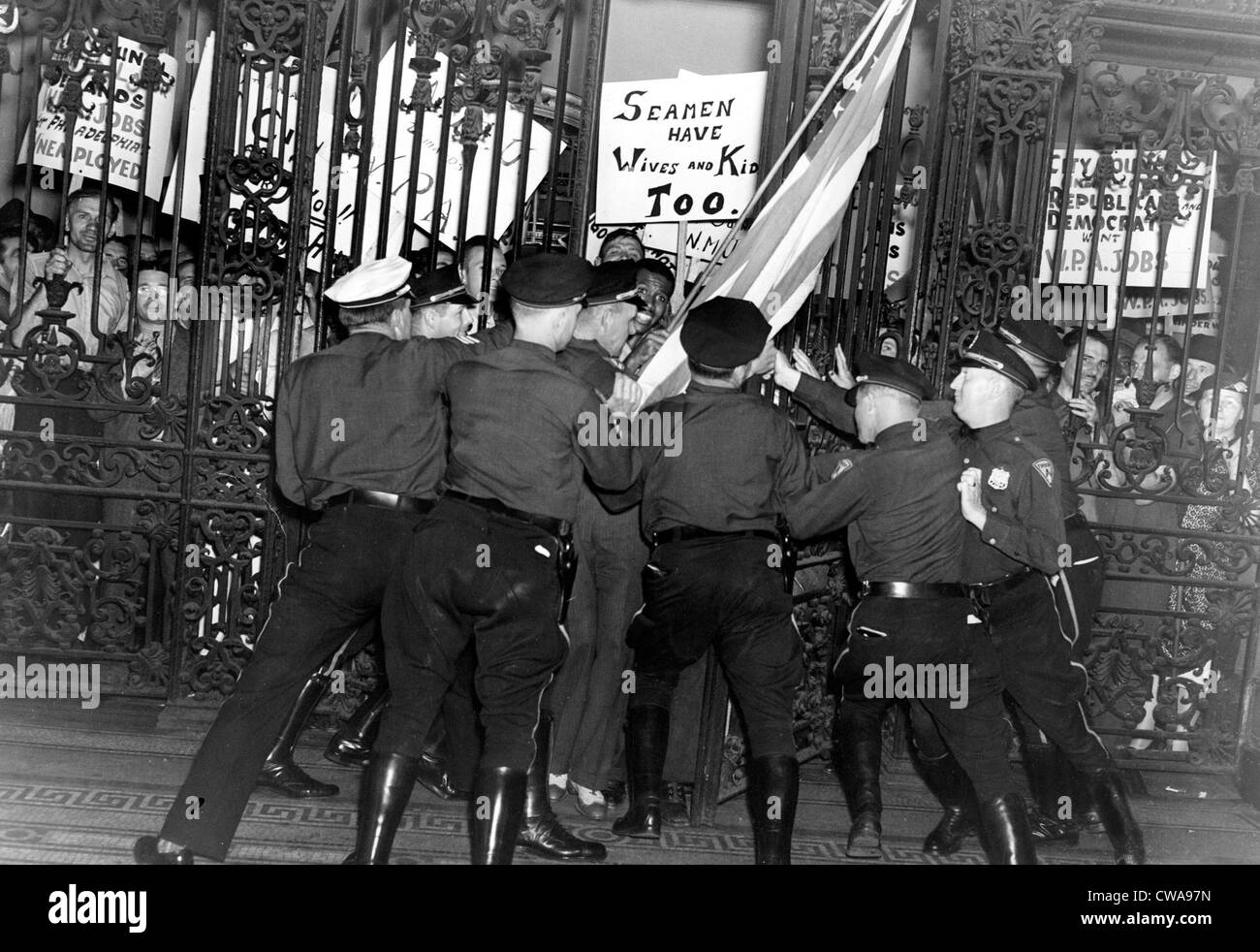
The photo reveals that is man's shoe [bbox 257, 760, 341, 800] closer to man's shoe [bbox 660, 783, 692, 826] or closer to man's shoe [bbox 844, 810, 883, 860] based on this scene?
man's shoe [bbox 660, 783, 692, 826]

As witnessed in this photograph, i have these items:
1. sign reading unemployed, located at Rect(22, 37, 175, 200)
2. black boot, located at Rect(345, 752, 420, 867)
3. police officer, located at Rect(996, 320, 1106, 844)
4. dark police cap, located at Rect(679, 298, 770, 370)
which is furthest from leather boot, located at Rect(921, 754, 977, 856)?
sign reading unemployed, located at Rect(22, 37, 175, 200)

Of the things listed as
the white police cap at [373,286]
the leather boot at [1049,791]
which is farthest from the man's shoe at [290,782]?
the leather boot at [1049,791]

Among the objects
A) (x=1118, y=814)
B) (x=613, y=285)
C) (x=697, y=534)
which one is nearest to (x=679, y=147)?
(x=613, y=285)

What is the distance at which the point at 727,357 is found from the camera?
477cm

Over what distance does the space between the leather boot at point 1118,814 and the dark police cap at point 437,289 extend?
3004 millimetres

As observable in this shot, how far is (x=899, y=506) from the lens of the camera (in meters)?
4.69

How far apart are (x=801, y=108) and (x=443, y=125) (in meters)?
1.51

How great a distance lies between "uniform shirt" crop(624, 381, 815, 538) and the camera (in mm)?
4766

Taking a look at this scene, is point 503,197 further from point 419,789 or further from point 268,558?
point 419,789

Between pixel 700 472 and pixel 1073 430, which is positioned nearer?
pixel 700 472

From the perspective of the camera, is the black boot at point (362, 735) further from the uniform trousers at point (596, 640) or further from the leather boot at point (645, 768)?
the leather boot at point (645, 768)

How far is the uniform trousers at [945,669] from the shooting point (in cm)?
459

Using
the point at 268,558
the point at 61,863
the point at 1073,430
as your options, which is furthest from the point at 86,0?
the point at 1073,430

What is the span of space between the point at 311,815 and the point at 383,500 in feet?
4.39
